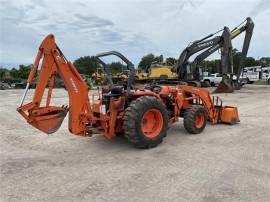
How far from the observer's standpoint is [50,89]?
546 cm

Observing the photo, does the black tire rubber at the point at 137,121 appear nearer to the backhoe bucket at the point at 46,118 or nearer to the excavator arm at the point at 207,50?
the backhoe bucket at the point at 46,118

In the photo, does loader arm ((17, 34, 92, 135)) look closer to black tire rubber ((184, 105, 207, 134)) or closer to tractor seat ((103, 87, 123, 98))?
tractor seat ((103, 87, 123, 98))

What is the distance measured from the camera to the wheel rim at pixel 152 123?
18.9 feet

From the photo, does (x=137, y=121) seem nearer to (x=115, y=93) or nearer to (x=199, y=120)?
(x=115, y=93)

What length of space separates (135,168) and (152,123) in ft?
4.98

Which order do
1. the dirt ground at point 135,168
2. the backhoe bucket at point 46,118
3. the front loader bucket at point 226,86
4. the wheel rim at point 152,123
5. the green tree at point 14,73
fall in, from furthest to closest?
the green tree at point 14,73 < the front loader bucket at point 226,86 < the wheel rim at point 152,123 < the backhoe bucket at point 46,118 < the dirt ground at point 135,168

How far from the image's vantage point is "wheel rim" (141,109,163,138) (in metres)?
5.75

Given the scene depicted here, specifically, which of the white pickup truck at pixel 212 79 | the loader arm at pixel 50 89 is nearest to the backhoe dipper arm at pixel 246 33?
the white pickup truck at pixel 212 79

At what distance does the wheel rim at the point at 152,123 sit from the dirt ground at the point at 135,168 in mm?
356

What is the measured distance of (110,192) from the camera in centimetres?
372

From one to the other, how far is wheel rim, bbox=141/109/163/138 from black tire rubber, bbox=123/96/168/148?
0.43 ft

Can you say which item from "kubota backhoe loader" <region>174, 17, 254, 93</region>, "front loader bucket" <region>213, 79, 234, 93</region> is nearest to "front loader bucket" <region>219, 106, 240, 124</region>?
"kubota backhoe loader" <region>174, 17, 254, 93</region>

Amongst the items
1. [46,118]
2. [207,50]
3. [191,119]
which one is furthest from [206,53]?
[46,118]

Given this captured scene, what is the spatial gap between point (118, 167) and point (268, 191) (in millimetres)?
2224
